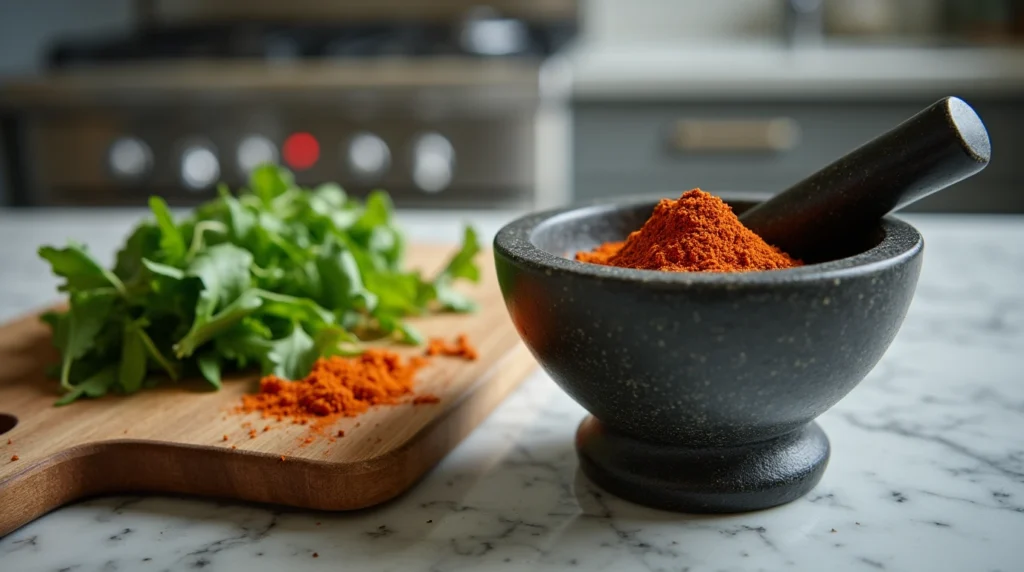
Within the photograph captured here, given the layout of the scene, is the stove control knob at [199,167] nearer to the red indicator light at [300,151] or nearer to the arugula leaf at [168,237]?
the red indicator light at [300,151]

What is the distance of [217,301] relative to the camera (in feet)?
2.93

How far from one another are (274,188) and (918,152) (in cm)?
77

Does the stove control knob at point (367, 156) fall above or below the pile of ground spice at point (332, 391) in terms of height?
above

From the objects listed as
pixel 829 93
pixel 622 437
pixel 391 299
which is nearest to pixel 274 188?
pixel 391 299

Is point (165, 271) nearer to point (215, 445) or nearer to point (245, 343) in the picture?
point (245, 343)

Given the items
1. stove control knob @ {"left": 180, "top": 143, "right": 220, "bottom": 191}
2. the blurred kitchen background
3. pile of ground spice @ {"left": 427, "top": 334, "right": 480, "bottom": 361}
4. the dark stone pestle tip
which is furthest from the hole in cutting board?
stove control knob @ {"left": 180, "top": 143, "right": 220, "bottom": 191}

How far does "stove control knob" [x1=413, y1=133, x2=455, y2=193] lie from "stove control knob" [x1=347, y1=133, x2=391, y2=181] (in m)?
0.08

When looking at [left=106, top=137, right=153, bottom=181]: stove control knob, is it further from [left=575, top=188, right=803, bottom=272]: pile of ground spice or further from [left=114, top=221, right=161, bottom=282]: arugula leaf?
[left=575, top=188, right=803, bottom=272]: pile of ground spice

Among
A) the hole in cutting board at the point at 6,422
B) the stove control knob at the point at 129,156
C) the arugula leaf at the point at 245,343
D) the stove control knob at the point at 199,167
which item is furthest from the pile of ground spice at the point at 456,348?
the stove control knob at the point at 129,156

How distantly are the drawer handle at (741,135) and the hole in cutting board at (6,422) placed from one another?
185 centimetres

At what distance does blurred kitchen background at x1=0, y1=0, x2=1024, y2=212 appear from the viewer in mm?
2348

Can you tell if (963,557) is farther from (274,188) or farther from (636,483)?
(274,188)

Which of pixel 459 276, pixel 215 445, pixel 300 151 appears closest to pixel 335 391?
pixel 215 445

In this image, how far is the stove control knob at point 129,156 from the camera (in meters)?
2.57
